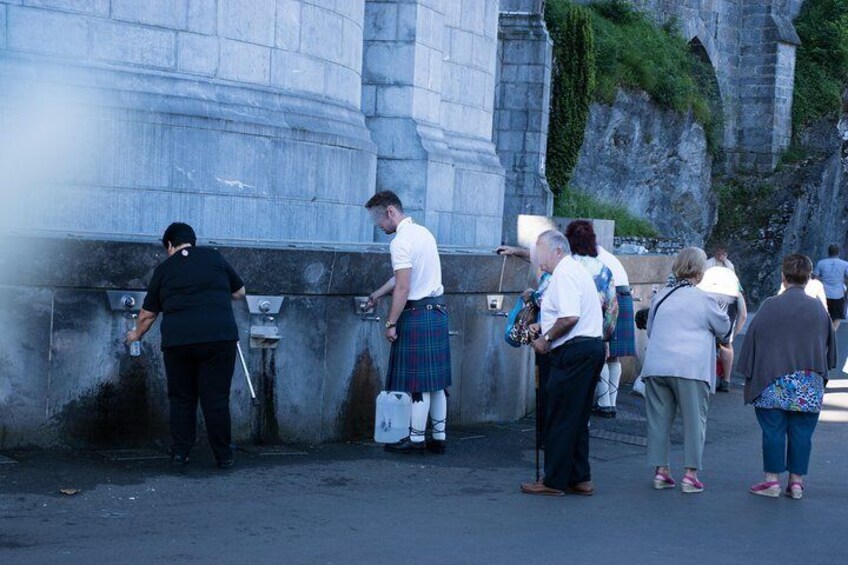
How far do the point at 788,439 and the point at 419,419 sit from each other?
8.41 ft

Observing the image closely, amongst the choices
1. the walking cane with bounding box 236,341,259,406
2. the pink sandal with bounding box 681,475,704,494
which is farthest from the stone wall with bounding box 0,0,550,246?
the pink sandal with bounding box 681,475,704,494

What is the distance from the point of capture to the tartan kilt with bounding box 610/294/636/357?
42.7 ft

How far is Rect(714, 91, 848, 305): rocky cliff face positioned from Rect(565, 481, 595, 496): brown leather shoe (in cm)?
2872

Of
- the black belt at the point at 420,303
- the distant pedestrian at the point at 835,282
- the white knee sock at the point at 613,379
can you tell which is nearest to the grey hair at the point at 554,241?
the black belt at the point at 420,303

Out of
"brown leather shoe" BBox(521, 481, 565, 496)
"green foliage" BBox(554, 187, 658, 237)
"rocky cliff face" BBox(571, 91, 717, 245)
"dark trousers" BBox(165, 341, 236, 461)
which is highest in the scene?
"rocky cliff face" BBox(571, 91, 717, 245)

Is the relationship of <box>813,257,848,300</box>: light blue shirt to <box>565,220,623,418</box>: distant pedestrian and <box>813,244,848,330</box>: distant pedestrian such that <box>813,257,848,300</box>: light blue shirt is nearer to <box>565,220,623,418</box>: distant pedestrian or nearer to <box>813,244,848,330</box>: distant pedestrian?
<box>813,244,848,330</box>: distant pedestrian

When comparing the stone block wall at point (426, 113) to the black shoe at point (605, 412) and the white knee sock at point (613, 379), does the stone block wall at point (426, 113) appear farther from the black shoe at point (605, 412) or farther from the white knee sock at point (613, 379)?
the black shoe at point (605, 412)

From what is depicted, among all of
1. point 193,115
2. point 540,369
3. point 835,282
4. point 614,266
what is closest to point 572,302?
point 540,369

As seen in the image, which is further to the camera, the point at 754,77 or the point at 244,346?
the point at 754,77

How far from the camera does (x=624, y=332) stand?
13.2 m

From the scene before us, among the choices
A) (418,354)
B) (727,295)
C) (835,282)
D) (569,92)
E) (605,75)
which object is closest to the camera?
(418,354)

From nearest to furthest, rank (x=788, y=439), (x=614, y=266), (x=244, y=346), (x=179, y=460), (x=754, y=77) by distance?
1. (x=179, y=460)
2. (x=788, y=439)
3. (x=244, y=346)
4. (x=614, y=266)
5. (x=754, y=77)

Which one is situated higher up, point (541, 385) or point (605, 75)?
point (605, 75)

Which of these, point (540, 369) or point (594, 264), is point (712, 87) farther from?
point (540, 369)
